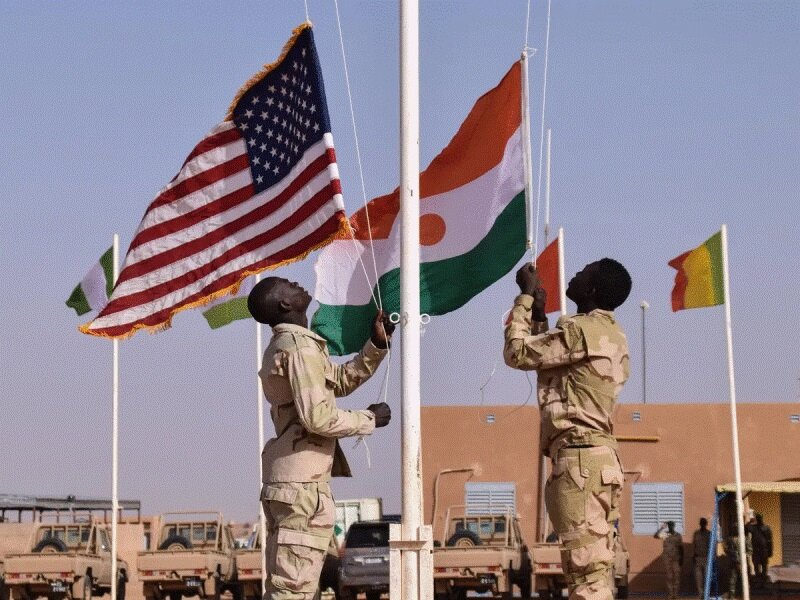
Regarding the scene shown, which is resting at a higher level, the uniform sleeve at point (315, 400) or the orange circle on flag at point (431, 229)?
the orange circle on flag at point (431, 229)

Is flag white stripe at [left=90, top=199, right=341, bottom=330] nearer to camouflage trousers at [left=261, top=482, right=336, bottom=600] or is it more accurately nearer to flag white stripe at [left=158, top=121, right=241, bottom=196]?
flag white stripe at [left=158, top=121, right=241, bottom=196]

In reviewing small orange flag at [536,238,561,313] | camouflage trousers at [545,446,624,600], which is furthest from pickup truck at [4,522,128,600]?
camouflage trousers at [545,446,624,600]

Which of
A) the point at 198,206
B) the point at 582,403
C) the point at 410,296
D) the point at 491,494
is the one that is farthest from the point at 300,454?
the point at 491,494

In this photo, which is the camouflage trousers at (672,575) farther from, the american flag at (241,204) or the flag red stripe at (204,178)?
the flag red stripe at (204,178)

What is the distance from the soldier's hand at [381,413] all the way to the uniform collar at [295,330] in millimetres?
444

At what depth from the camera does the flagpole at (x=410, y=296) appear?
25.6ft

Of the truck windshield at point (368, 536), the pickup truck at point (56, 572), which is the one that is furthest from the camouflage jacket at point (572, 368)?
the pickup truck at point (56, 572)

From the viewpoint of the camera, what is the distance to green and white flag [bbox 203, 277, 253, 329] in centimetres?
1716

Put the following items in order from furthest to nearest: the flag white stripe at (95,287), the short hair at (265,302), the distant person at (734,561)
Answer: the distant person at (734,561)
the flag white stripe at (95,287)
the short hair at (265,302)

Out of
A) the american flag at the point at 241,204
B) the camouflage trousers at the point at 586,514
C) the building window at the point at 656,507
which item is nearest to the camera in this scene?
the camouflage trousers at the point at 586,514

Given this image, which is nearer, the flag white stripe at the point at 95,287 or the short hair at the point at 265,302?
the short hair at the point at 265,302

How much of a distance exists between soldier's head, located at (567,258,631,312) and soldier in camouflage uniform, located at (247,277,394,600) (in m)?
1.23

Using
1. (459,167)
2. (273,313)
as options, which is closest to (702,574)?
(459,167)

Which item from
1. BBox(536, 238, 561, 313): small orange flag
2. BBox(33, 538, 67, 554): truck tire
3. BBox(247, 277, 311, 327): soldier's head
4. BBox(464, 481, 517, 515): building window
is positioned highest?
BBox(536, 238, 561, 313): small orange flag
